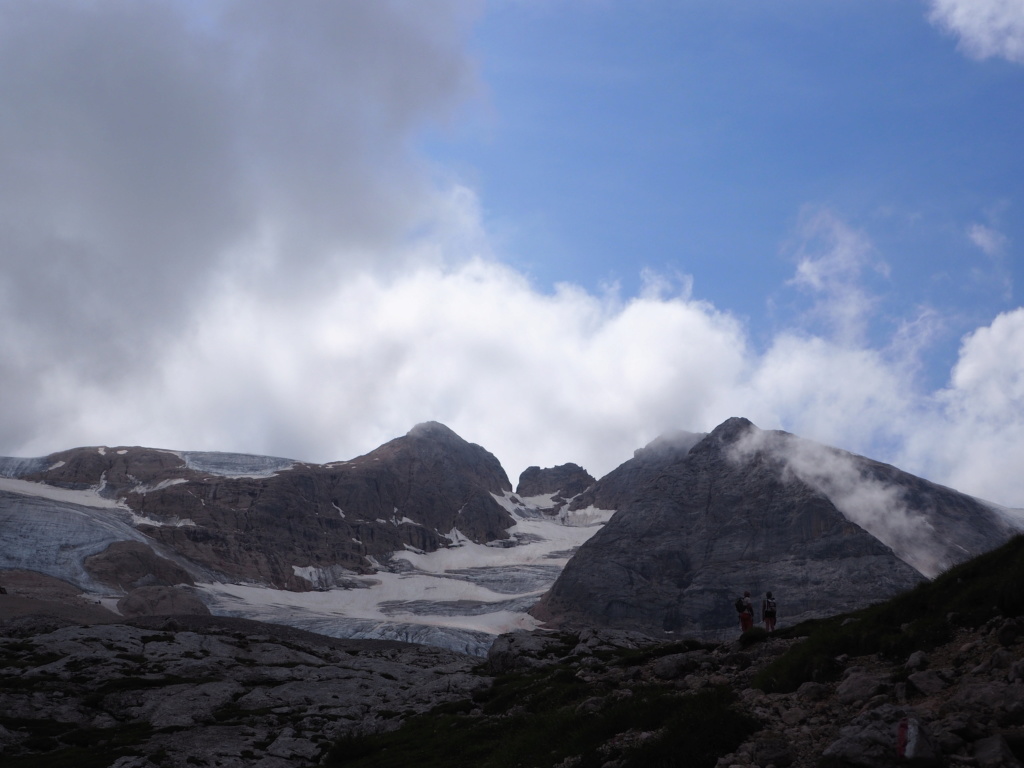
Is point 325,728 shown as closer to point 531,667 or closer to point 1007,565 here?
point 531,667

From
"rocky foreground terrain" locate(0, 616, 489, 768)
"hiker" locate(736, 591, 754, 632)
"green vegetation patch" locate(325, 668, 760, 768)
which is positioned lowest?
"rocky foreground terrain" locate(0, 616, 489, 768)

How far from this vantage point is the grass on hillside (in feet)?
60.3

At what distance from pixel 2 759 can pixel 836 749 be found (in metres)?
41.6

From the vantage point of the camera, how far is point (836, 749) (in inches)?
518

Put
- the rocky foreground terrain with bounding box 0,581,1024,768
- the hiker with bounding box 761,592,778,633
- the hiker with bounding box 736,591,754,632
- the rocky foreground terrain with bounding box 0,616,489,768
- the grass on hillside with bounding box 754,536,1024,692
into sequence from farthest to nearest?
the rocky foreground terrain with bounding box 0,616,489,768 → the hiker with bounding box 736,591,754,632 → the hiker with bounding box 761,592,778,633 → the grass on hillside with bounding box 754,536,1024,692 → the rocky foreground terrain with bounding box 0,581,1024,768

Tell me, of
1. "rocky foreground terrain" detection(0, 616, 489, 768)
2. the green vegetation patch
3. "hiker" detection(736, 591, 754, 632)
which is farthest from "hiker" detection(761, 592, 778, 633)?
"rocky foreground terrain" detection(0, 616, 489, 768)

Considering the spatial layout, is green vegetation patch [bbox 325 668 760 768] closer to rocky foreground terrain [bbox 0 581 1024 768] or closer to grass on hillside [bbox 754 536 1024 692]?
rocky foreground terrain [bbox 0 581 1024 768]

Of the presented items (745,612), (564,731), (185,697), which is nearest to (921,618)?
(564,731)

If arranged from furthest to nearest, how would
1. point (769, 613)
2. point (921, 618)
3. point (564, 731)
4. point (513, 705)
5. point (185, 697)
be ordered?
point (185, 697)
point (769, 613)
point (513, 705)
point (564, 731)
point (921, 618)

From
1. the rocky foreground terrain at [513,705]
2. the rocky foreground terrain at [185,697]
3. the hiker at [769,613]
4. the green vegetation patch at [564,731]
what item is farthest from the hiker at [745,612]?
the rocky foreground terrain at [185,697]

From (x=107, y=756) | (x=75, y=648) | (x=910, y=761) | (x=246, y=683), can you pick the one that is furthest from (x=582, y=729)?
(x=75, y=648)

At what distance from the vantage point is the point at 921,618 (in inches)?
784

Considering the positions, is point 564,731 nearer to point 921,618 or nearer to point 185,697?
point 921,618

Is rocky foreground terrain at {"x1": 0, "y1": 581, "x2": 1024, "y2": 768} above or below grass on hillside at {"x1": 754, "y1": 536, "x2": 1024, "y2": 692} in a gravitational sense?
below
